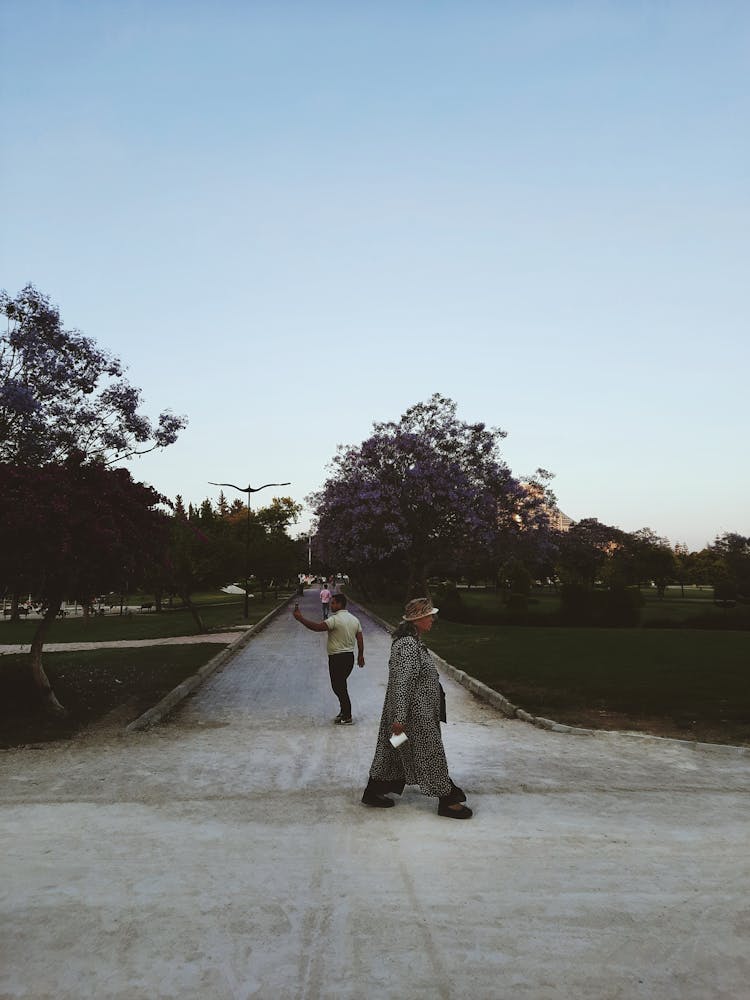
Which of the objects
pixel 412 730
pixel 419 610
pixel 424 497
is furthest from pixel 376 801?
pixel 424 497

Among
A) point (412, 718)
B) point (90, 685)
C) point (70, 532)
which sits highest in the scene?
point (70, 532)

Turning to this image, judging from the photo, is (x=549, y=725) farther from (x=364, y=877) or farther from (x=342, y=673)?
(x=364, y=877)

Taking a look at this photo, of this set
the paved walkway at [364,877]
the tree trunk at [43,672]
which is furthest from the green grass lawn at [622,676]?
the tree trunk at [43,672]

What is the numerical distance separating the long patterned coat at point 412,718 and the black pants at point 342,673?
3.60 metres

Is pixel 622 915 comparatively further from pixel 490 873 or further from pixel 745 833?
pixel 745 833

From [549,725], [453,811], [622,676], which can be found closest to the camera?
[453,811]

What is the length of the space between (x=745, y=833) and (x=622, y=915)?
203 cm

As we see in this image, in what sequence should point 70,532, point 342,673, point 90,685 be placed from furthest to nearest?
1. point 90,685
2. point 342,673
3. point 70,532

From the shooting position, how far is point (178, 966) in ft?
12.3

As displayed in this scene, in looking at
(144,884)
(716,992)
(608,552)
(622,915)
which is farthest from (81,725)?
(608,552)

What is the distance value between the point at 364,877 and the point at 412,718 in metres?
1.68

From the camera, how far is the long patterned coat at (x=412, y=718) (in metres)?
6.25

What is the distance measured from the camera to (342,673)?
10.1 meters

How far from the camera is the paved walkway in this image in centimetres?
366
